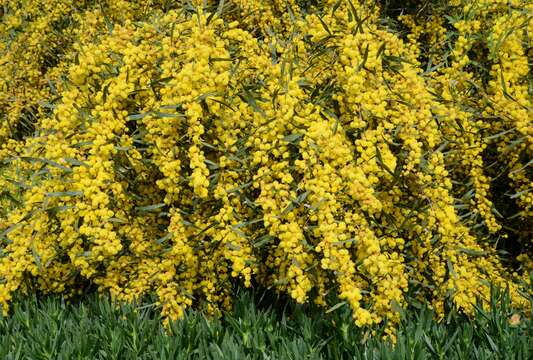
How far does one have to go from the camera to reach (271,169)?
3484 mm

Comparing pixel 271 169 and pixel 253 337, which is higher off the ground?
pixel 271 169

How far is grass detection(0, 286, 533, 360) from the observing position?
3.02 meters

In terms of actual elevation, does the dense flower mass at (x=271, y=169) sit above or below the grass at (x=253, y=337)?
above

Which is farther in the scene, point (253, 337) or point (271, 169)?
point (271, 169)

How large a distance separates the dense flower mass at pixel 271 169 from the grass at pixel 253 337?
15 cm

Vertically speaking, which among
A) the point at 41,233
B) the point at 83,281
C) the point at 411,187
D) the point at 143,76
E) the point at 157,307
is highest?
the point at 143,76

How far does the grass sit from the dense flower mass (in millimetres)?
146

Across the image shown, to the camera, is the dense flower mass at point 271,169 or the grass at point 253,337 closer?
the grass at point 253,337

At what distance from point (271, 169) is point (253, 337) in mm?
887

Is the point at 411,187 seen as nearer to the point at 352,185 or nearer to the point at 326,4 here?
the point at 352,185

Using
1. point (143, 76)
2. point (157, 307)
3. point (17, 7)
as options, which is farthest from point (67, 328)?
point (17, 7)

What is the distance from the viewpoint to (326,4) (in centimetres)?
481

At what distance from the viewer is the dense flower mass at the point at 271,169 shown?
3.37m

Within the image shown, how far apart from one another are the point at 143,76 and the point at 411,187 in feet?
5.45
